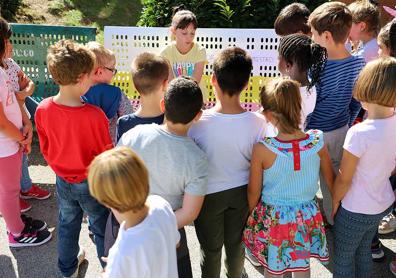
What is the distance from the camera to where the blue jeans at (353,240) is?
2742 millimetres

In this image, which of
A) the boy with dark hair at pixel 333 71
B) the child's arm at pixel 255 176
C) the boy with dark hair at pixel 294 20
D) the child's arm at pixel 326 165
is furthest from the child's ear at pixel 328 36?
the child's arm at pixel 255 176

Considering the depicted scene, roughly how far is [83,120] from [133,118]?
30 centimetres

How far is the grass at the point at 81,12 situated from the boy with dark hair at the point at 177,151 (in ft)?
20.9

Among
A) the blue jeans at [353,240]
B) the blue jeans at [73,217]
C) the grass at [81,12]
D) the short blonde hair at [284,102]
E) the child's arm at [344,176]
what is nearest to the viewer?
the short blonde hair at [284,102]

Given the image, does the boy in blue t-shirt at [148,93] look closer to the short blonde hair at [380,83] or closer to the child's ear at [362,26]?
the short blonde hair at [380,83]

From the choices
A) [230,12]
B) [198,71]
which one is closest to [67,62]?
[198,71]

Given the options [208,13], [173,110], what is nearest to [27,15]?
[208,13]

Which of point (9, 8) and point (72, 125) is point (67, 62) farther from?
point (9, 8)

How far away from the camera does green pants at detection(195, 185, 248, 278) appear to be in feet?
8.67

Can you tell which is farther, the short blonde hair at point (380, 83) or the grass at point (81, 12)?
the grass at point (81, 12)

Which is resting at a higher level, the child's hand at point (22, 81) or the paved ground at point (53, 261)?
the child's hand at point (22, 81)

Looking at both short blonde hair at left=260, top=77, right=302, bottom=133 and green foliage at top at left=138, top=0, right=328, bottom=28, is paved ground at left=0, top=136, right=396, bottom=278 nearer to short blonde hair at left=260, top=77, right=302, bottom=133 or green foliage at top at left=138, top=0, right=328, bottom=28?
short blonde hair at left=260, top=77, right=302, bottom=133

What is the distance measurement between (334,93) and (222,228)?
1.27m

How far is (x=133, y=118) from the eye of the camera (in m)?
2.62
